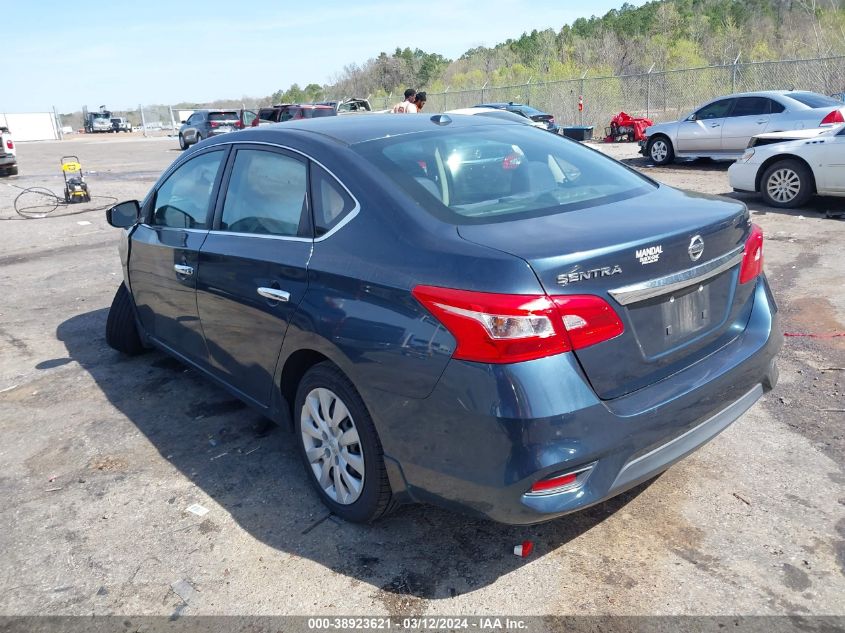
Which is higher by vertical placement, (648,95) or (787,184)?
(648,95)

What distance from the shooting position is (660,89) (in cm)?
2672

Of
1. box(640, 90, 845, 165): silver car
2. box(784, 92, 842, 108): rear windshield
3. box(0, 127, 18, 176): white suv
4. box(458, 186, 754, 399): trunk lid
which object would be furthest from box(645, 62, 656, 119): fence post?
box(458, 186, 754, 399): trunk lid

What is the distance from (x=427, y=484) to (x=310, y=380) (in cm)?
79

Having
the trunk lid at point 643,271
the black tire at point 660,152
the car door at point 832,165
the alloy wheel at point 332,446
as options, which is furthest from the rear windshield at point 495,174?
the black tire at point 660,152

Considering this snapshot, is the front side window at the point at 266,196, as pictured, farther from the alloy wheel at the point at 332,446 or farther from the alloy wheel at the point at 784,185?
the alloy wheel at the point at 784,185

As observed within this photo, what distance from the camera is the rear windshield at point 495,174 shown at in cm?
289

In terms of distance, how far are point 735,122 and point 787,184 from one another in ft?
18.6

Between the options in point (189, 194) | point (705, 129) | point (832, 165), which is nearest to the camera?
point (189, 194)

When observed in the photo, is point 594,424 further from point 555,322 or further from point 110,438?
point 110,438

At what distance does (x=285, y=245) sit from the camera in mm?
3197

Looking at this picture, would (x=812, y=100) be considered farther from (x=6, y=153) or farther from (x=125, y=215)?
(x=6, y=153)

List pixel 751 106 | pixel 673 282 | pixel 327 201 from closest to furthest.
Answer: pixel 673 282, pixel 327 201, pixel 751 106

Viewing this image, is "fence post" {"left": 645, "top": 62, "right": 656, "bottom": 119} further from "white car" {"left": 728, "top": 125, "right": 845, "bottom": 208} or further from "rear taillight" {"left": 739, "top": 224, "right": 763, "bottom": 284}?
"rear taillight" {"left": 739, "top": 224, "right": 763, "bottom": 284}

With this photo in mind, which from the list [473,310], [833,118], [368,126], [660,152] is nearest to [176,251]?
[368,126]
